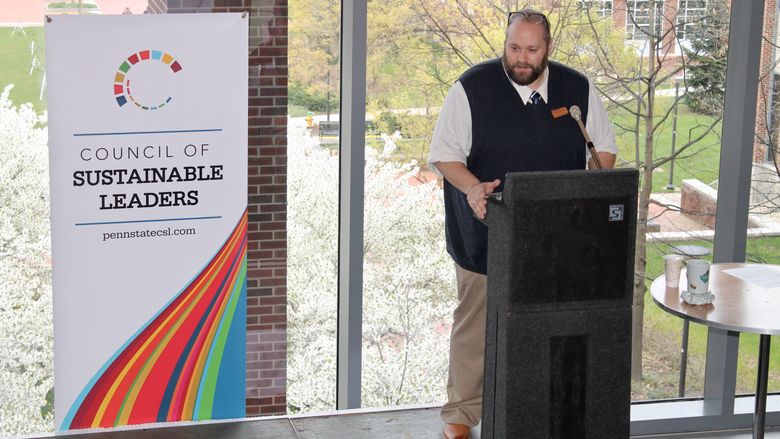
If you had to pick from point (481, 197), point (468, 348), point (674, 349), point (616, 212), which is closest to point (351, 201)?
point (468, 348)

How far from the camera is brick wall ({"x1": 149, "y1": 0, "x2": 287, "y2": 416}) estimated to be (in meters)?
4.07

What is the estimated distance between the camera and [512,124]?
12.5ft

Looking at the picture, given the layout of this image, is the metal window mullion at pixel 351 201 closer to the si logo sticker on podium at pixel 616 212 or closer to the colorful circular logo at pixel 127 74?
the colorful circular logo at pixel 127 74

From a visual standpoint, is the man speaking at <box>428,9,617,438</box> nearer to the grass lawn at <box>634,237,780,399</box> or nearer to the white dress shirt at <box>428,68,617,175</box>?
the white dress shirt at <box>428,68,617,175</box>

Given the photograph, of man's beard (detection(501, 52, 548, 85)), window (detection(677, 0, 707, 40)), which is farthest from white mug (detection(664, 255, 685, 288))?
window (detection(677, 0, 707, 40))

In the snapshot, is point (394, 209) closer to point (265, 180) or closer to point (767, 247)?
point (265, 180)

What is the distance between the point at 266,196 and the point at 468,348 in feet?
3.30

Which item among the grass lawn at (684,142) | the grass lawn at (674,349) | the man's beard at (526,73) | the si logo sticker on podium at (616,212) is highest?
the man's beard at (526,73)

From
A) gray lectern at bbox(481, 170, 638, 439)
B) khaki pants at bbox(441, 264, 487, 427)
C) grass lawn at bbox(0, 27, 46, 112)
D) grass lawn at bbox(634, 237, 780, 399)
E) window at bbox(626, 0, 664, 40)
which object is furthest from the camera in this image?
grass lawn at bbox(634, 237, 780, 399)

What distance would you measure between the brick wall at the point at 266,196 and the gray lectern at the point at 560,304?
125 cm

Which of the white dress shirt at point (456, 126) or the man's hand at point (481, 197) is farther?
the white dress shirt at point (456, 126)

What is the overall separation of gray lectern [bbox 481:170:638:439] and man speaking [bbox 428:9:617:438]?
0.61 meters

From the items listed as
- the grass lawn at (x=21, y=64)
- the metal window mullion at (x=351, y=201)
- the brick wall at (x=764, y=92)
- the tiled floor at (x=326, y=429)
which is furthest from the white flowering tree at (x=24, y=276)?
the brick wall at (x=764, y=92)

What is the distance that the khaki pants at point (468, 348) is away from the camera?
401cm
